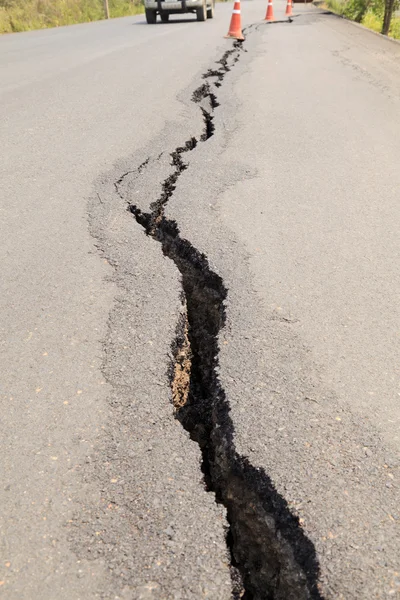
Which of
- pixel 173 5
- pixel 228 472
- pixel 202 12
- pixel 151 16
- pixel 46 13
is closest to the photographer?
pixel 228 472

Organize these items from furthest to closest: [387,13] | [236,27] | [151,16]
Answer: [151,16], [387,13], [236,27]

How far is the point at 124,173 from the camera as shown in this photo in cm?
438

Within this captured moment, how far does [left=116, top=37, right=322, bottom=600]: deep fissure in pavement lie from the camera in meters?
1.59

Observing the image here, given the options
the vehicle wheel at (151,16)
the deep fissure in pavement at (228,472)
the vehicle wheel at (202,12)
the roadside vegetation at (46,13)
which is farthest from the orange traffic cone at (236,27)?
the deep fissure in pavement at (228,472)

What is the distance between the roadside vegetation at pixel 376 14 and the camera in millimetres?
15004

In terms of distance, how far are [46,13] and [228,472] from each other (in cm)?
2017

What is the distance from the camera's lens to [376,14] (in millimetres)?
16609

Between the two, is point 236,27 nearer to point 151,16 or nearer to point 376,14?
point 151,16

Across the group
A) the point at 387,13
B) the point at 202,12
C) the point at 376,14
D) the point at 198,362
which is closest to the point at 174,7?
the point at 202,12

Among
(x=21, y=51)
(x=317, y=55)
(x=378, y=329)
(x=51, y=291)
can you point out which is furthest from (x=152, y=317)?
(x=21, y=51)

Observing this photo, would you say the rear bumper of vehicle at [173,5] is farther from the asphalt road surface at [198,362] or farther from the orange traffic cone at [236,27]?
the asphalt road surface at [198,362]

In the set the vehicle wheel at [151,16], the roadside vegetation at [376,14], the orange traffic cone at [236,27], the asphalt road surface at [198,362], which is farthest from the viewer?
the vehicle wheel at [151,16]

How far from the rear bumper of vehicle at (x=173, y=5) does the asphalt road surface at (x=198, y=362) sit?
1206cm

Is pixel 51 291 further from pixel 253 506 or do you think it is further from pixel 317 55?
pixel 317 55
